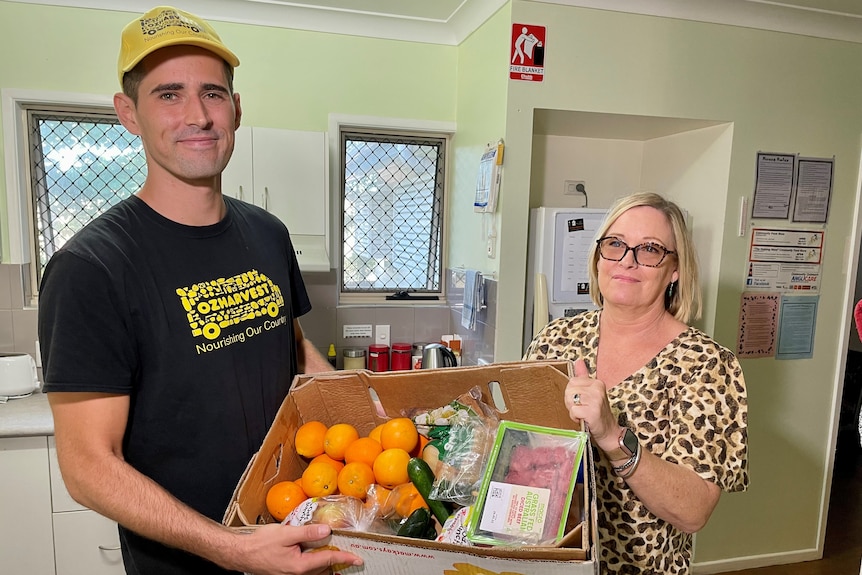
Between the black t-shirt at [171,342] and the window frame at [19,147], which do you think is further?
the window frame at [19,147]

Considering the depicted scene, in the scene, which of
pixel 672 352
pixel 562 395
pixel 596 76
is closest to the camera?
pixel 562 395

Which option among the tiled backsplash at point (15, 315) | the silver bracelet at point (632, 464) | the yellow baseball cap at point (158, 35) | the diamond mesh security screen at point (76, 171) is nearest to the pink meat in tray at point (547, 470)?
the silver bracelet at point (632, 464)

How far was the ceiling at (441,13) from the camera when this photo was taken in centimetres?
225

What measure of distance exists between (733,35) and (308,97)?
6.38 ft

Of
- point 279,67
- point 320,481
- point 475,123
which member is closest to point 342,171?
point 279,67

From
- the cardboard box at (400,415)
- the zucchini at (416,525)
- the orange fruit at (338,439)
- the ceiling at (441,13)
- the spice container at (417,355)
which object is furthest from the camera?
the spice container at (417,355)

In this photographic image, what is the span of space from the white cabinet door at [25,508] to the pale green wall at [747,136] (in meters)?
1.86

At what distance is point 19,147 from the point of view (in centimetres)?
240

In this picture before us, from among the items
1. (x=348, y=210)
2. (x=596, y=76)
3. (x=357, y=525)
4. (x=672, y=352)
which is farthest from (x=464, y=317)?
(x=357, y=525)

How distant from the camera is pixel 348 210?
2.94 meters

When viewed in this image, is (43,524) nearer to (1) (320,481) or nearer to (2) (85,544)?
(2) (85,544)

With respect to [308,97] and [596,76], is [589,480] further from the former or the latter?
[308,97]

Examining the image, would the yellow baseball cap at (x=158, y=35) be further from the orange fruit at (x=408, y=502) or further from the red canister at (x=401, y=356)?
the red canister at (x=401, y=356)

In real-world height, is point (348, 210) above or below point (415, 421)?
above
